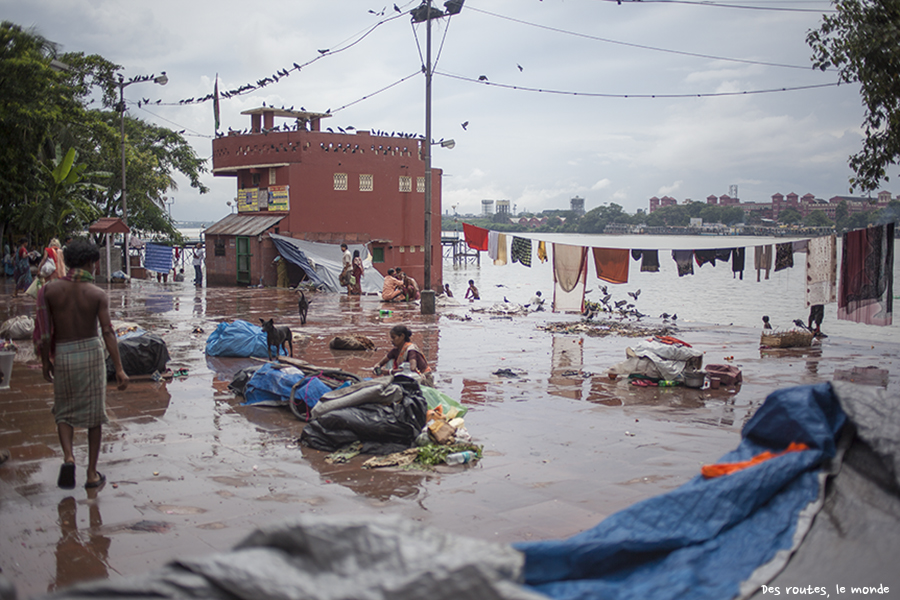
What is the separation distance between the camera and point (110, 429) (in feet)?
24.5

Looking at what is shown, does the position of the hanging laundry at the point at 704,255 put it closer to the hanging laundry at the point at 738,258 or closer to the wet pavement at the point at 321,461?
the hanging laundry at the point at 738,258

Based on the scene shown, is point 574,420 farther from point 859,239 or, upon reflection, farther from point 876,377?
point 859,239

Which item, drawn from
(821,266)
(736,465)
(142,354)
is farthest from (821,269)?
(142,354)

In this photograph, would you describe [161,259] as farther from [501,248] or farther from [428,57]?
[428,57]

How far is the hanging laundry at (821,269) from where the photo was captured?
1630cm

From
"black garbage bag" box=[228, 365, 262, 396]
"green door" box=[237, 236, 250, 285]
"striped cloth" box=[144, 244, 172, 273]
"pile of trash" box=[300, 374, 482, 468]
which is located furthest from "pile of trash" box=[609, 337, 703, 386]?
"striped cloth" box=[144, 244, 172, 273]

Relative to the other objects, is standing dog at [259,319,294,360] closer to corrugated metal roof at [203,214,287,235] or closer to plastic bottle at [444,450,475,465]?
plastic bottle at [444,450,475,465]

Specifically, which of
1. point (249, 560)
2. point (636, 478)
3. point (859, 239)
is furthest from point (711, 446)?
point (859, 239)

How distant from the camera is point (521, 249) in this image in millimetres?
25484

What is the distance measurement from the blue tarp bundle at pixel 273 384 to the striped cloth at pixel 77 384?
2972 mm

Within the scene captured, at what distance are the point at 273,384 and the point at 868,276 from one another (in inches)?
487

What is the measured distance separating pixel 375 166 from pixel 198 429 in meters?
28.7

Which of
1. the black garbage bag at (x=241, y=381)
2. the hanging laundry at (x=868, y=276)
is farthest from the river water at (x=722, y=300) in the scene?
the black garbage bag at (x=241, y=381)

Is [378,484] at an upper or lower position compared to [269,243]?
lower
